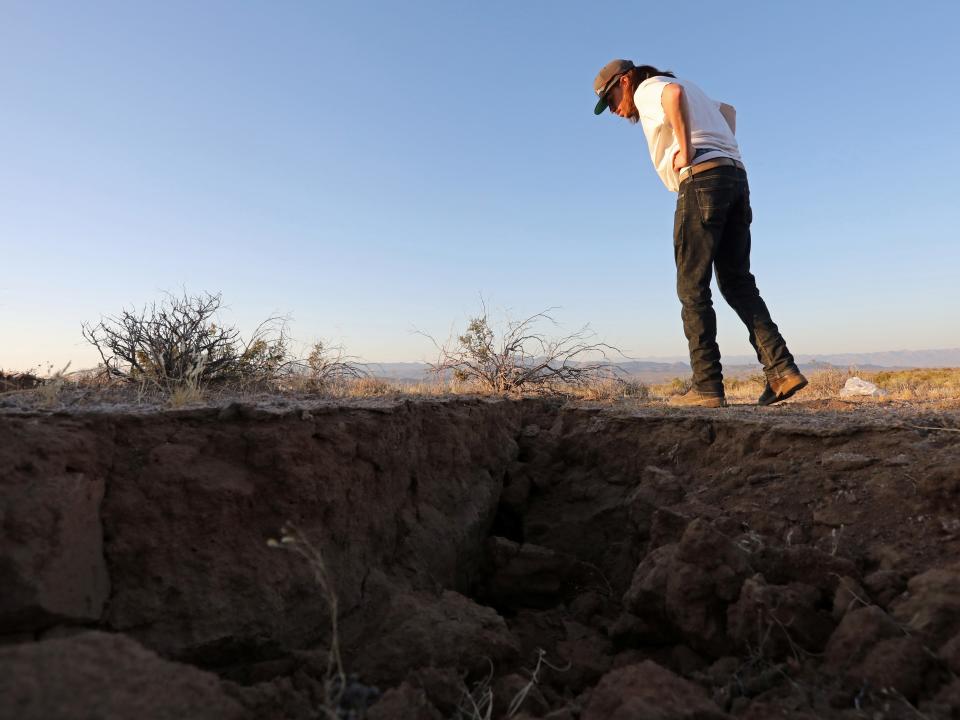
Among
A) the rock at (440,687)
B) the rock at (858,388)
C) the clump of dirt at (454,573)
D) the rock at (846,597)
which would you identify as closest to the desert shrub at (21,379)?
the clump of dirt at (454,573)

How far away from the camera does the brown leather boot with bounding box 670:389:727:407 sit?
3991 mm

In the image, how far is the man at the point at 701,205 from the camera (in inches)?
152

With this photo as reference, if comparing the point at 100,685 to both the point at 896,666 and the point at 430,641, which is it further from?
the point at 896,666

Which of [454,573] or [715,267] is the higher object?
[715,267]

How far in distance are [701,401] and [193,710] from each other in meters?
3.44

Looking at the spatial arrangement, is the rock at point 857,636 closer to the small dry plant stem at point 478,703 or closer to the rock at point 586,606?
the small dry plant stem at point 478,703

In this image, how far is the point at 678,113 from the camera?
3756mm

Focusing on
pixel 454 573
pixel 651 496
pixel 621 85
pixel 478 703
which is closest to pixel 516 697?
pixel 478 703

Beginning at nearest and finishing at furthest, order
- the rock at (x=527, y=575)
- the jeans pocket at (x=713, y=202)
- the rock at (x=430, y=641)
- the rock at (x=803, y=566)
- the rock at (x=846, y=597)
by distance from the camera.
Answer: the rock at (x=846, y=597) → the rock at (x=803, y=566) → the rock at (x=430, y=641) → the rock at (x=527, y=575) → the jeans pocket at (x=713, y=202)

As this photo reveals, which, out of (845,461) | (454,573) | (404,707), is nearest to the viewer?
(404,707)

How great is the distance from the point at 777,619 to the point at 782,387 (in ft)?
8.46

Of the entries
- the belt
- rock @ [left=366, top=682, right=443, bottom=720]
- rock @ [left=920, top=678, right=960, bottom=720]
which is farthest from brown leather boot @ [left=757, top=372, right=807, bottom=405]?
rock @ [left=366, top=682, right=443, bottom=720]

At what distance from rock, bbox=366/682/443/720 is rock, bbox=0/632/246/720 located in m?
0.37

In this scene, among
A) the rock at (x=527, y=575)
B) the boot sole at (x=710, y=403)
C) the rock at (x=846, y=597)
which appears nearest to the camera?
the rock at (x=846, y=597)
